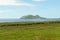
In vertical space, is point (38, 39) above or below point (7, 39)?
above

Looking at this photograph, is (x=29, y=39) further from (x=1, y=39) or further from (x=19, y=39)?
(x=1, y=39)

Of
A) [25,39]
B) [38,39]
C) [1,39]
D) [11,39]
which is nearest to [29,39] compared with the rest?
[25,39]

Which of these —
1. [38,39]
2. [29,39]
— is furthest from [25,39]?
[38,39]

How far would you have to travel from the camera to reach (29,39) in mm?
24016

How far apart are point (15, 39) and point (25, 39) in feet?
4.97

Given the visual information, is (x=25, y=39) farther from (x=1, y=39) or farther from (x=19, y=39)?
(x=1, y=39)

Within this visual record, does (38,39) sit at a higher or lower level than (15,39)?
higher

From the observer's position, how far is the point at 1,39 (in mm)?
24438

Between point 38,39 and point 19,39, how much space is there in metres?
10.1

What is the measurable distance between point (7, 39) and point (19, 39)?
2230 millimetres

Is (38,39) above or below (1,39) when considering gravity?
above

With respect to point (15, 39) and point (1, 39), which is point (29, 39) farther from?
point (1, 39)

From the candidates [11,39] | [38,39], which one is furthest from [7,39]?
[38,39]

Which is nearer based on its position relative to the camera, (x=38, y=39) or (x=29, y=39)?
(x=38, y=39)
